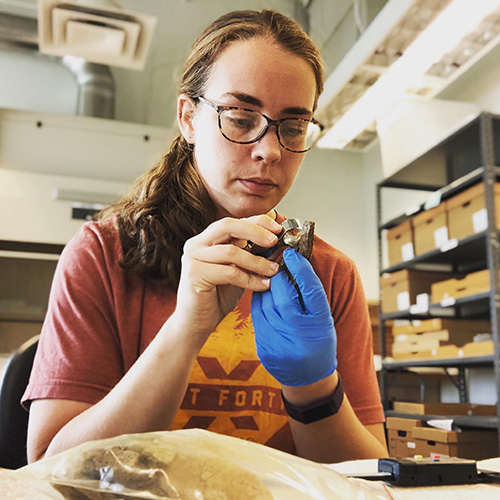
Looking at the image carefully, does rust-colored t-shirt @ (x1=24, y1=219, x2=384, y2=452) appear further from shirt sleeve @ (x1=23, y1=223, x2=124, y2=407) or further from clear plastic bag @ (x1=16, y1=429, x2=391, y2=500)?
clear plastic bag @ (x1=16, y1=429, x2=391, y2=500)

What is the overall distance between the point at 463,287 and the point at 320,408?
228cm

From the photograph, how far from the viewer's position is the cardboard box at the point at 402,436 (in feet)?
9.99

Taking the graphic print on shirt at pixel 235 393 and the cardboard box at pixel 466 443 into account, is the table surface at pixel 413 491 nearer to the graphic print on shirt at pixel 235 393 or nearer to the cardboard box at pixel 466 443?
the graphic print on shirt at pixel 235 393

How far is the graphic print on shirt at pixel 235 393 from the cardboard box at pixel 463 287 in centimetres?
199

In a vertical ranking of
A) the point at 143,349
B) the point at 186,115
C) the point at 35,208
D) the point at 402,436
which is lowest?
the point at 402,436

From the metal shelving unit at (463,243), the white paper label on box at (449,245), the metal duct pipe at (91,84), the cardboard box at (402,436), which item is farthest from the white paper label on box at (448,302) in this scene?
the metal duct pipe at (91,84)

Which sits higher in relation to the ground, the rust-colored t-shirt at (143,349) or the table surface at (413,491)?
the rust-colored t-shirt at (143,349)

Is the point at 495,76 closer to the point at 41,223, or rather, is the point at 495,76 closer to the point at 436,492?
the point at 41,223

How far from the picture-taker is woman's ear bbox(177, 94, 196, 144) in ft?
3.48

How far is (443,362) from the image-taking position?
3.07 metres

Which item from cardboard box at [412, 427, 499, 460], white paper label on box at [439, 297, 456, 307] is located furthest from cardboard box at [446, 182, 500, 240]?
cardboard box at [412, 427, 499, 460]

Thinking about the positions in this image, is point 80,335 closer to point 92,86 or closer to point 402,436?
point 402,436

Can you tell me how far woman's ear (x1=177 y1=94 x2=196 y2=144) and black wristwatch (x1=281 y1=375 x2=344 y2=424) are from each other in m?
0.54

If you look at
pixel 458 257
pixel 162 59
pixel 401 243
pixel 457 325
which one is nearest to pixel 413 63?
pixel 401 243
